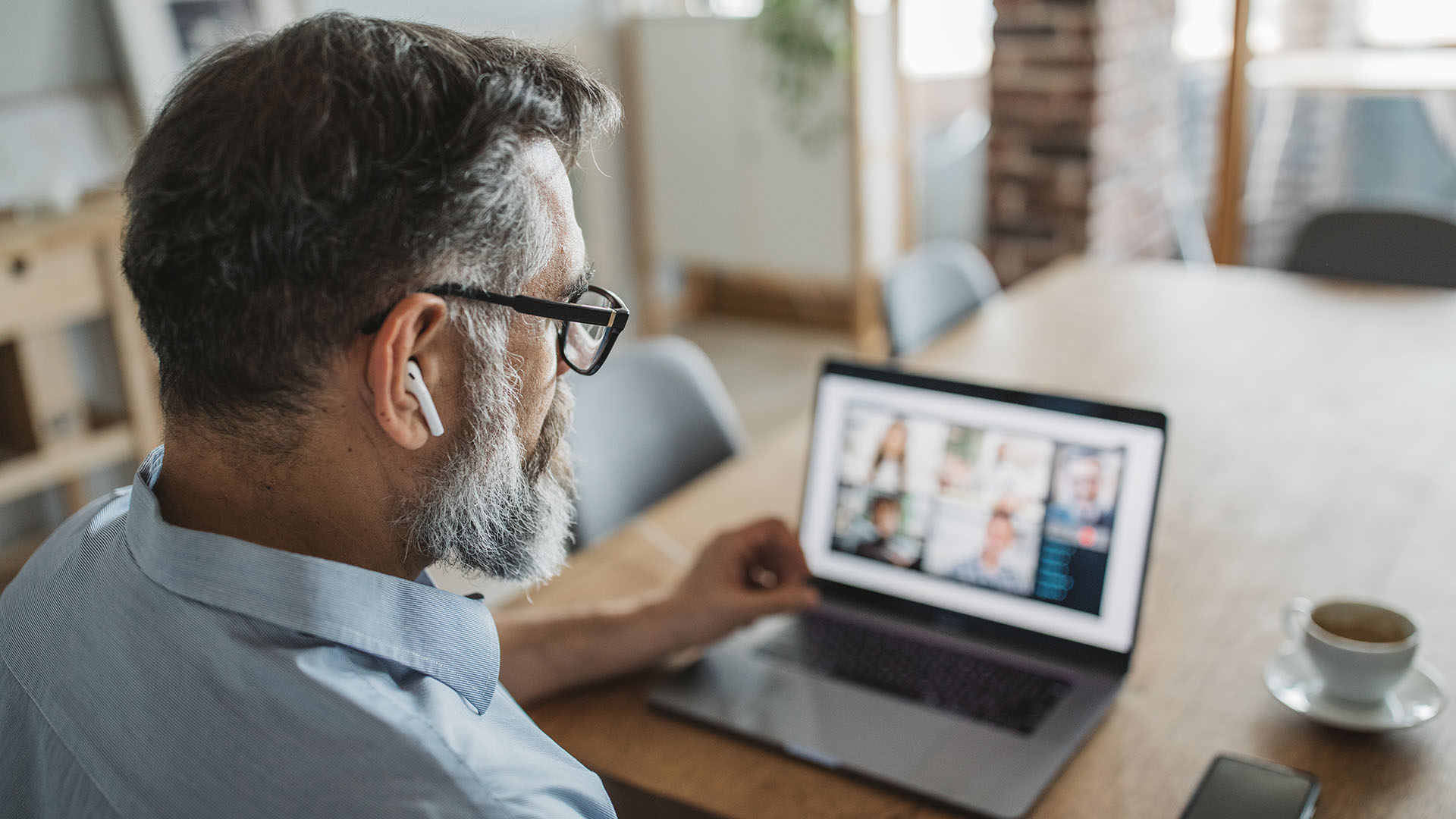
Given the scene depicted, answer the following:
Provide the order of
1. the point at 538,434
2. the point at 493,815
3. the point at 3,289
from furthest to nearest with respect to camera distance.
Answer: the point at 3,289 → the point at 538,434 → the point at 493,815

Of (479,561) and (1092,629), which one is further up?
(479,561)

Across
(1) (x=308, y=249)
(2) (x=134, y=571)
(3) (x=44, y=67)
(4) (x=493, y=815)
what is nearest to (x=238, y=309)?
(1) (x=308, y=249)

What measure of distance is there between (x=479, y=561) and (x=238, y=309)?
0.26 meters

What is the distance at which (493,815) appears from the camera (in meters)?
Answer: 0.68

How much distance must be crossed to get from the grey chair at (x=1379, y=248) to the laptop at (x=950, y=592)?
179 centimetres

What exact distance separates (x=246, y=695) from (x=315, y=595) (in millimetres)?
73

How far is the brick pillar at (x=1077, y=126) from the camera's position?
3.67 meters

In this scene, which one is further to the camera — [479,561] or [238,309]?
[479,561]

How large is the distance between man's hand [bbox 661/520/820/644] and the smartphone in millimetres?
429

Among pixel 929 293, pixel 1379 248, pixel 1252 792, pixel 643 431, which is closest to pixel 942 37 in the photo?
pixel 1379 248

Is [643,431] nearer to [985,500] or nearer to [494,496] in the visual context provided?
[985,500]

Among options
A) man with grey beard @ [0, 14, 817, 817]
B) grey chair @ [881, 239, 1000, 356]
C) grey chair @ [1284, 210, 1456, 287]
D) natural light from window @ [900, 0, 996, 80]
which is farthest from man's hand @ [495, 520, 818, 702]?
natural light from window @ [900, 0, 996, 80]

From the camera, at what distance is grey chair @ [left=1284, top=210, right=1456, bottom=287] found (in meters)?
2.56

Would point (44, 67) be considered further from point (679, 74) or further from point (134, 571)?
point (134, 571)
